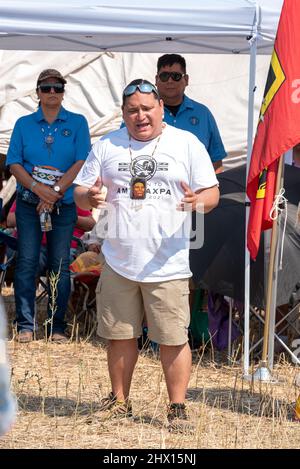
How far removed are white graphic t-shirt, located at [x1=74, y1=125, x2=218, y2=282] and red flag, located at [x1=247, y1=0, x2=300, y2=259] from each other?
104 centimetres

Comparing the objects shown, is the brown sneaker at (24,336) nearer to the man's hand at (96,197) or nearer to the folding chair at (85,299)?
the folding chair at (85,299)

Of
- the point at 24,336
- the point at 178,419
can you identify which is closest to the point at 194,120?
the point at 24,336

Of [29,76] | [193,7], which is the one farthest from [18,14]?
[29,76]

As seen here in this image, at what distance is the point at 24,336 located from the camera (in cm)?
912

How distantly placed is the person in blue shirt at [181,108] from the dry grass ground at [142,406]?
167 cm

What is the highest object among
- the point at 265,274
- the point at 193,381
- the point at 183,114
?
the point at 183,114

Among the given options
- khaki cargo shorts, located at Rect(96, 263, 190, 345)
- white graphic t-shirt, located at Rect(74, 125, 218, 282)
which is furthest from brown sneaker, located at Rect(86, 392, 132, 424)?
white graphic t-shirt, located at Rect(74, 125, 218, 282)

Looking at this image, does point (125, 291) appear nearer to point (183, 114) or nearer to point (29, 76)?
point (183, 114)

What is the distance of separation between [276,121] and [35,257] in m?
2.71

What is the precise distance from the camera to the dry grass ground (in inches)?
240

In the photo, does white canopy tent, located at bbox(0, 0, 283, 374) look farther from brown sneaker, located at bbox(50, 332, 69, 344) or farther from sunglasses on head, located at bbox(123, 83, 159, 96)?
brown sneaker, located at bbox(50, 332, 69, 344)

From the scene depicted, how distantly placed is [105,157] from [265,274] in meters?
2.05

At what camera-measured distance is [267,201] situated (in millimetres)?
7512

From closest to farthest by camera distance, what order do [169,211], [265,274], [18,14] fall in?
[169,211] < [18,14] < [265,274]
